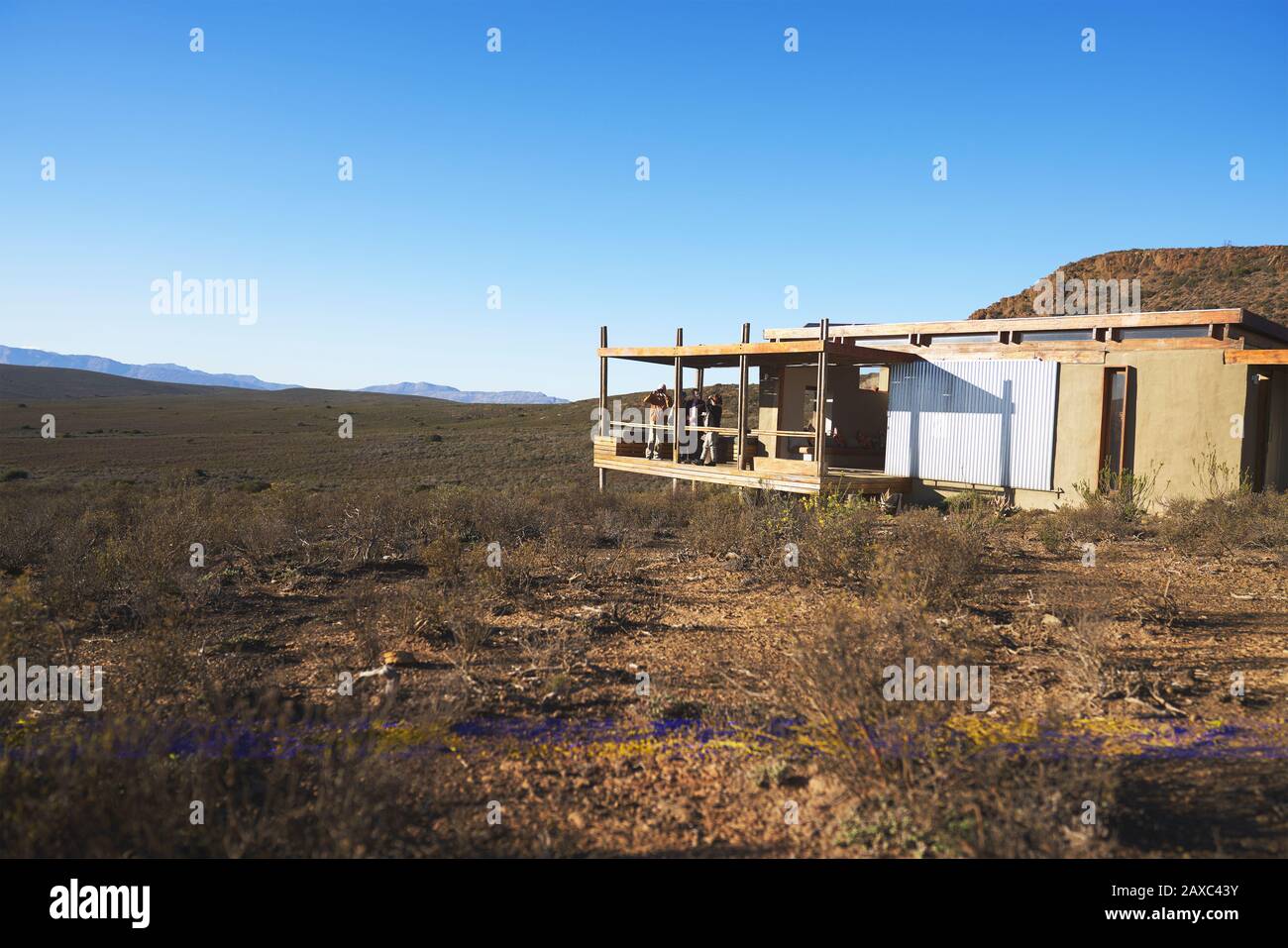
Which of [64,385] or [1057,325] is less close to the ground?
[64,385]

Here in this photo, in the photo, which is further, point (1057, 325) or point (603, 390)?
point (603, 390)

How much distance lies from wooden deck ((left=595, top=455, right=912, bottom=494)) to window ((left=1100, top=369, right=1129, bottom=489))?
10.4ft

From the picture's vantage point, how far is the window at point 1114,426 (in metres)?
12.2

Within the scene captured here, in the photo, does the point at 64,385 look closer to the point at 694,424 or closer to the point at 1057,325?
the point at 694,424

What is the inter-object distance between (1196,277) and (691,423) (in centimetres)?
3227

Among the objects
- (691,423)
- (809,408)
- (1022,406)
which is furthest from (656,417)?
(1022,406)

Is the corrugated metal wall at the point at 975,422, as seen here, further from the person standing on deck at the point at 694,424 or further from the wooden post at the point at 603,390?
the wooden post at the point at 603,390

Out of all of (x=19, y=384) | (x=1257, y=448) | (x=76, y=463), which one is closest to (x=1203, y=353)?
(x=1257, y=448)

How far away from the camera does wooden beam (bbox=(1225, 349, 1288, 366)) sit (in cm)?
1052

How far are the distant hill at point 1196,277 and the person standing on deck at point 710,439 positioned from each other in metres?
21.7

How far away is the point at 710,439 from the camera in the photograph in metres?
15.1

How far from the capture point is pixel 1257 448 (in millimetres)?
12172

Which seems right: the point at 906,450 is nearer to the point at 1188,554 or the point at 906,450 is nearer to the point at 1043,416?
the point at 1043,416
